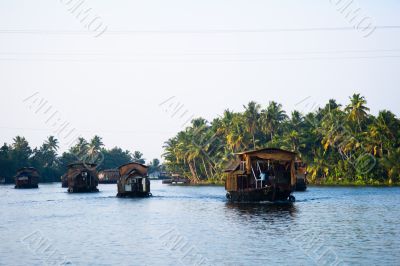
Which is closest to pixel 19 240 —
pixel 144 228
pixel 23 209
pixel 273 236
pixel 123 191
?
pixel 144 228

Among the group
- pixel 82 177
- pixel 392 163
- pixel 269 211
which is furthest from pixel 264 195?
pixel 82 177

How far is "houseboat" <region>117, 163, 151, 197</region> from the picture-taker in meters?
71.0

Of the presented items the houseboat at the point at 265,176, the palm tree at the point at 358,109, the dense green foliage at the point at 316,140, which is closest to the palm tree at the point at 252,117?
the dense green foliage at the point at 316,140

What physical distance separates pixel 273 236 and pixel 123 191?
4280 cm

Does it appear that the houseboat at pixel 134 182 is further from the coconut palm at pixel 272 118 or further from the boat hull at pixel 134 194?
the coconut palm at pixel 272 118

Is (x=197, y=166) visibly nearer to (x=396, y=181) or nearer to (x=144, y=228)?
(x=396, y=181)

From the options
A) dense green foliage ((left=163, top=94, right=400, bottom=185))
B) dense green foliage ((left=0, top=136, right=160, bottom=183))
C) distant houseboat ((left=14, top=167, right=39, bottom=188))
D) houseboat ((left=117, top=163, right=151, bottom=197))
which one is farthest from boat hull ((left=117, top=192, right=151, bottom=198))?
dense green foliage ((left=0, top=136, right=160, bottom=183))

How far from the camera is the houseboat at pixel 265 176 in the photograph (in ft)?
174

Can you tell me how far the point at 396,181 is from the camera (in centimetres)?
8856

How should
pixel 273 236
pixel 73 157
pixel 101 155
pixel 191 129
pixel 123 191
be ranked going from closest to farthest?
1. pixel 273 236
2. pixel 123 191
3. pixel 191 129
4. pixel 73 157
5. pixel 101 155

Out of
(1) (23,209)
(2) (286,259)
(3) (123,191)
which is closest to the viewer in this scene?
(2) (286,259)

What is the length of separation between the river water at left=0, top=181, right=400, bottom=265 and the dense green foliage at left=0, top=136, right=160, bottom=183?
100043 mm

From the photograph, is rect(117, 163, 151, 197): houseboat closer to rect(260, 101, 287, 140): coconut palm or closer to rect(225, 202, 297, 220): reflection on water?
rect(225, 202, 297, 220): reflection on water

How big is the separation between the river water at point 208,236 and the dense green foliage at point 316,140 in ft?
122
